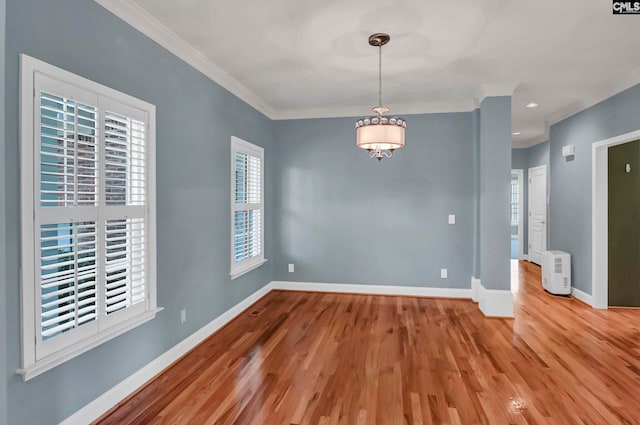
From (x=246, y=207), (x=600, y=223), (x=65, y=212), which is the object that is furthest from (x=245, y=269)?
(x=600, y=223)

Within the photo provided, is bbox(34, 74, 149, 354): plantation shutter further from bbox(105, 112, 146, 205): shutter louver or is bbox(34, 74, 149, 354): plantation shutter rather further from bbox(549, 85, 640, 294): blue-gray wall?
bbox(549, 85, 640, 294): blue-gray wall

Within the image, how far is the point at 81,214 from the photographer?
2.10 metres

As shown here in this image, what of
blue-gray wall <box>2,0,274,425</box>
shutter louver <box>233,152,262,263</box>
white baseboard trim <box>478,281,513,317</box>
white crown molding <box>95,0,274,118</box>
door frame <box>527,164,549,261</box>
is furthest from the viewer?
door frame <box>527,164,549,261</box>

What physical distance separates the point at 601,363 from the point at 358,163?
3590 mm

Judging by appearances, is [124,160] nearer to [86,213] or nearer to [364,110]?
[86,213]

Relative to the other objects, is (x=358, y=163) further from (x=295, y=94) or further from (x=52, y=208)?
(x=52, y=208)

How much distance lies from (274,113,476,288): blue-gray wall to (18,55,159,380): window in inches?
117

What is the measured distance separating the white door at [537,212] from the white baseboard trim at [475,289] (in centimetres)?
372

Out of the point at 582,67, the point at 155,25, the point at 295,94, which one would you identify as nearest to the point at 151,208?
the point at 155,25

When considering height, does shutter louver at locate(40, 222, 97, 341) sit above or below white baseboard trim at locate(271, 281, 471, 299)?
above

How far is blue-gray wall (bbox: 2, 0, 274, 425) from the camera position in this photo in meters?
1.76

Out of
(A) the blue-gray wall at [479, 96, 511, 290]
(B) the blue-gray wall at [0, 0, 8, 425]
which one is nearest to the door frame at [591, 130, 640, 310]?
(A) the blue-gray wall at [479, 96, 511, 290]

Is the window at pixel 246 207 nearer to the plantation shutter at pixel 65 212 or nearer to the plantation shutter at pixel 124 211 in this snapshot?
the plantation shutter at pixel 124 211

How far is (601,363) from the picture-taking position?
308 centimetres
